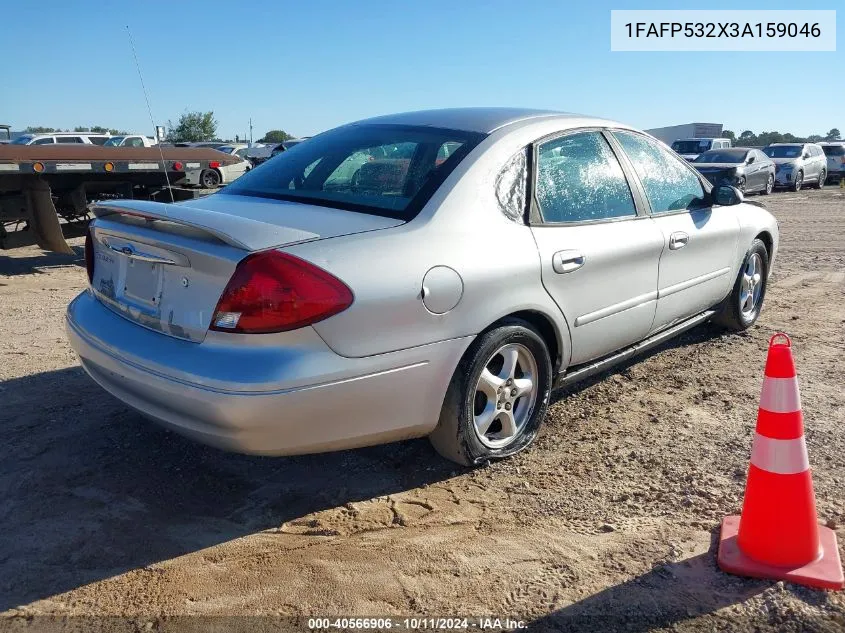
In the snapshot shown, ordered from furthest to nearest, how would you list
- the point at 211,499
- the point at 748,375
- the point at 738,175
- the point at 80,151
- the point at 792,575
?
the point at 738,175, the point at 80,151, the point at 748,375, the point at 211,499, the point at 792,575

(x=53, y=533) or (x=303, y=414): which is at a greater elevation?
(x=303, y=414)

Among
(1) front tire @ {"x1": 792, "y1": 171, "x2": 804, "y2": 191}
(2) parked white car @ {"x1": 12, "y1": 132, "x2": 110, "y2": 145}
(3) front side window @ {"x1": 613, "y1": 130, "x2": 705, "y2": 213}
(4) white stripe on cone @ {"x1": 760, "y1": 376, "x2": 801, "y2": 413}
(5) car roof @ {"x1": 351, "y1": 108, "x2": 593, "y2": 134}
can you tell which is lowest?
(1) front tire @ {"x1": 792, "y1": 171, "x2": 804, "y2": 191}

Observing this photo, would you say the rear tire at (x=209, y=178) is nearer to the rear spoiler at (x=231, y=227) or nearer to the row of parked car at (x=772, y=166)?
the rear spoiler at (x=231, y=227)

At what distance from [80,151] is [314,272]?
7.17m

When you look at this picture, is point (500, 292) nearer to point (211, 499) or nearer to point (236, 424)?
point (236, 424)

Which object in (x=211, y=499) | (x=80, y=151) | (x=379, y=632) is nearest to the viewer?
(x=379, y=632)

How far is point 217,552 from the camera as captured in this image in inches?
109

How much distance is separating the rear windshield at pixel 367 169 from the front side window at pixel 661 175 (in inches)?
49.0

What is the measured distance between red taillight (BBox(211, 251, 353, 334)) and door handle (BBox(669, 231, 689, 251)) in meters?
2.40

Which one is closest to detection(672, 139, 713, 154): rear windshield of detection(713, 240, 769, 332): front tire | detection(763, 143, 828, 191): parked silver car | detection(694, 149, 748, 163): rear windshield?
detection(763, 143, 828, 191): parked silver car

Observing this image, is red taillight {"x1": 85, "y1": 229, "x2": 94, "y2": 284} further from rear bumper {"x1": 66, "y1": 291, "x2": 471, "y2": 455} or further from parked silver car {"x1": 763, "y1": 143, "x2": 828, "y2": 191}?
parked silver car {"x1": 763, "y1": 143, "x2": 828, "y2": 191}

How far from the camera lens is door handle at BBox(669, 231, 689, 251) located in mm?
4305

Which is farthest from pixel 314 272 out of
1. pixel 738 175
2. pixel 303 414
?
pixel 738 175

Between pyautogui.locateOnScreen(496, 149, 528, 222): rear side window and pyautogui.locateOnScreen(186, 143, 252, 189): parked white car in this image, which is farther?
pyautogui.locateOnScreen(186, 143, 252, 189): parked white car
